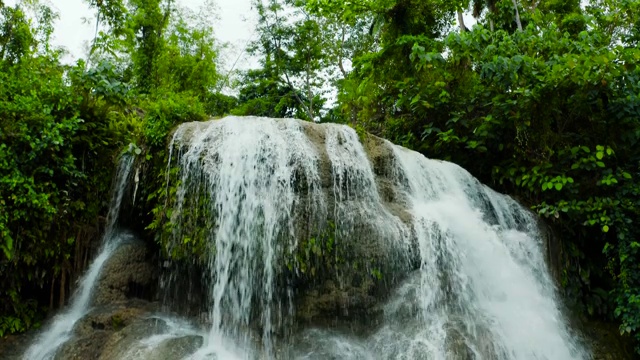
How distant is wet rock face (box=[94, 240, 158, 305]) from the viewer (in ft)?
17.5

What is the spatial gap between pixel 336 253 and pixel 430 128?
13.7ft

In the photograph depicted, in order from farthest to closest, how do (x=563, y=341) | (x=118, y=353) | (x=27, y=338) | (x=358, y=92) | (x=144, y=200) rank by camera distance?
(x=358, y=92) < (x=144, y=200) < (x=563, y=341) < (x=27, y=338) < (x=118, y=353)

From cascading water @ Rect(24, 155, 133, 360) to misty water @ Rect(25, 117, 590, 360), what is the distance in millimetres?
19

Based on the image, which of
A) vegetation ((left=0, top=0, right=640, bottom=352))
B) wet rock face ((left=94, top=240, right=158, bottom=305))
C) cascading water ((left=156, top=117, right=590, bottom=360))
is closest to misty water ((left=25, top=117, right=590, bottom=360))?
cascading water ((left=156, top=117, right=590, bottom=360))

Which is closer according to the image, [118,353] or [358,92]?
[118,353]

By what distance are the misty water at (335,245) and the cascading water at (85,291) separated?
0.7 inches

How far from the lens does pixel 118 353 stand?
436 centimetres

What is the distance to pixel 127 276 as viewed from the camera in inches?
216

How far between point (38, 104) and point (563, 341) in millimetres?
6809

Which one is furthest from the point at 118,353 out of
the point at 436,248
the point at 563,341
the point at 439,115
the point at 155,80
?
the point at 155,80

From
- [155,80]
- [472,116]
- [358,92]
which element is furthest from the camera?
[155,80]

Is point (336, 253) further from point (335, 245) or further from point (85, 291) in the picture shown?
point (85, 291)

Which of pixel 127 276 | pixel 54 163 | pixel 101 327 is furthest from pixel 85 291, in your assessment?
pixel 54 163

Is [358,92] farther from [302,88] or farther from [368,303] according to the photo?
[302,88]
